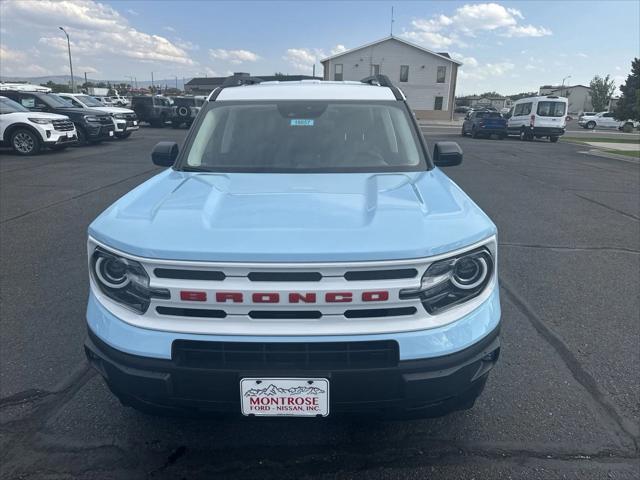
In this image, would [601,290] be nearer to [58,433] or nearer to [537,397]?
[537,397]

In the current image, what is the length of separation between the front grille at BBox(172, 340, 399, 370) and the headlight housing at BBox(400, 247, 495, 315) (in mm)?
238

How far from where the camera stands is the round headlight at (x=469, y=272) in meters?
2.00

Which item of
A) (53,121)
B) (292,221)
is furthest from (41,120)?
(292,221)

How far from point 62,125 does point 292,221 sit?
1495 centimetres

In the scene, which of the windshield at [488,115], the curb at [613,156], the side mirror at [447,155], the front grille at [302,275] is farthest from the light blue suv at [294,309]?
the windshield at [488,115]

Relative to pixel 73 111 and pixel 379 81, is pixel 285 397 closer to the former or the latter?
pixel 379 81

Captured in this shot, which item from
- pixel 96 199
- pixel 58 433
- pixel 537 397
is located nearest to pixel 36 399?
pixel 58 433

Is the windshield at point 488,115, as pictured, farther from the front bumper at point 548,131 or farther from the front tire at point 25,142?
the front tire at point 25,142

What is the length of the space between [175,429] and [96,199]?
676 centimetres

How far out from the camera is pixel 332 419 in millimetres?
2010

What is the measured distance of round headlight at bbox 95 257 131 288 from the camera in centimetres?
202

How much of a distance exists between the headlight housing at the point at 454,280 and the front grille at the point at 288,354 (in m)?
0.24

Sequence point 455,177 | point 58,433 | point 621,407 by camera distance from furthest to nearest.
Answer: point 455,177, point 621,407, point 58,433

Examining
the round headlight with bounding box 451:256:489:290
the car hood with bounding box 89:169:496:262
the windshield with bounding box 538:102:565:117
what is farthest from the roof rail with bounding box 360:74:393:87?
the windshield with bounding box 538:102:565:117
